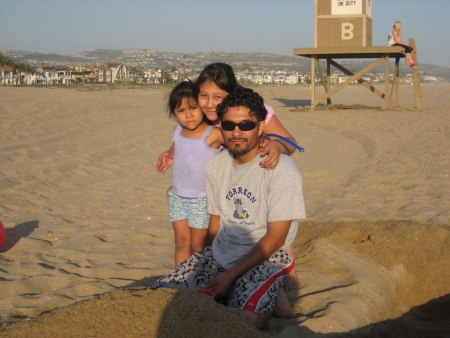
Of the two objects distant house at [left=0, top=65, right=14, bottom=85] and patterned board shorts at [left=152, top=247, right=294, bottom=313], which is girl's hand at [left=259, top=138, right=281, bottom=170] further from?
distant house at [left=0, top=65, right=14, bottom=85]

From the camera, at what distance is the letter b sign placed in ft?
57.0

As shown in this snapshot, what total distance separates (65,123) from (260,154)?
11293mm

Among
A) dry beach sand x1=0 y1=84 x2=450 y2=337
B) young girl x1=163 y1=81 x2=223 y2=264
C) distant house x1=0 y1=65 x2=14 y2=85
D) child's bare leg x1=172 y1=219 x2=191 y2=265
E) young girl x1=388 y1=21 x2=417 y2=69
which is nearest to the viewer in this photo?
dry beach sand x1=0 y1=84 x2=450 y2=337

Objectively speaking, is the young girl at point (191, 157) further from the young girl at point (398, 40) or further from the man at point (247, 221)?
the young girl at point (398, 40)

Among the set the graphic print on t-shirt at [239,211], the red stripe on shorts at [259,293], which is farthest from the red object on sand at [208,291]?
the graphic print on t-shirt at [239,211]

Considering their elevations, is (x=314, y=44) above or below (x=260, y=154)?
above

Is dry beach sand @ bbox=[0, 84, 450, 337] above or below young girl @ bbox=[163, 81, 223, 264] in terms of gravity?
below

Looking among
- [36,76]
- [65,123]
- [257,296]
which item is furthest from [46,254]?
[36,76]

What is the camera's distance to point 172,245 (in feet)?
18.5

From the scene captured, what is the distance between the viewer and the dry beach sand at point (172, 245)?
315 cm

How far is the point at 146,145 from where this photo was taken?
1228cm

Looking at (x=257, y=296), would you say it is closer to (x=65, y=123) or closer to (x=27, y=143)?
(x=27, y=143)

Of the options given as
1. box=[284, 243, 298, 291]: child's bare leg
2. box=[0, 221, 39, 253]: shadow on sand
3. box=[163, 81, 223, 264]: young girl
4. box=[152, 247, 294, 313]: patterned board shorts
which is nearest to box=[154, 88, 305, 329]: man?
box=[152, 247, 294, 313]: patterned board shorts

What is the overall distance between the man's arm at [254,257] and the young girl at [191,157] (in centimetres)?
74
